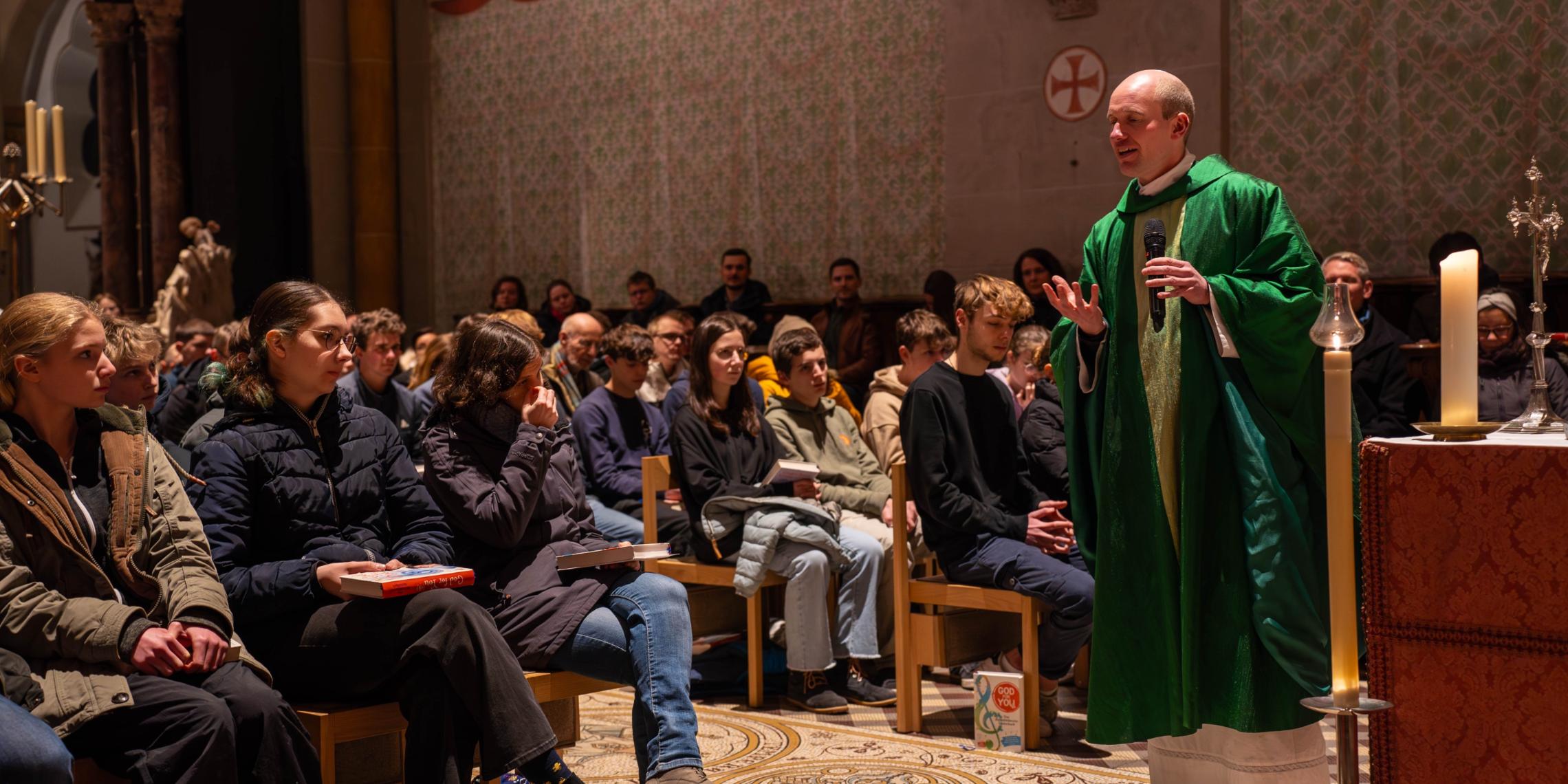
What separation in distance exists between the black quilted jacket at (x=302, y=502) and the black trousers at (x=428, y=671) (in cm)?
10

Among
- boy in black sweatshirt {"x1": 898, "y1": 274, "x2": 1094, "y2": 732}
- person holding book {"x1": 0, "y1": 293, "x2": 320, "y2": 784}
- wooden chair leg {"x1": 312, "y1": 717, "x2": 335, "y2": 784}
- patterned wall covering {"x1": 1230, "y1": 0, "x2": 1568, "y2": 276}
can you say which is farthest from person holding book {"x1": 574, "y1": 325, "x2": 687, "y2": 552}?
Answer: patterned wall covering {"x1": 1230, "y1": 0, "x2": 1568, "y2": 276}

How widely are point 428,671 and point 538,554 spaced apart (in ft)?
2.00

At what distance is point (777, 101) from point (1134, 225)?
818cm

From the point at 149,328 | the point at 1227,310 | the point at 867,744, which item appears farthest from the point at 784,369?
the point at 1227,310

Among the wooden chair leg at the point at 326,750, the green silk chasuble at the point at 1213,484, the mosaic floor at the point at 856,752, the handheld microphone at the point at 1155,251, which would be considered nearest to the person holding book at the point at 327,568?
the wooden chair leg at the point at 326,750

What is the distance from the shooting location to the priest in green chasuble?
3.10 m

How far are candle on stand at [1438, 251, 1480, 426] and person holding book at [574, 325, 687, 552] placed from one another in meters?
3.89

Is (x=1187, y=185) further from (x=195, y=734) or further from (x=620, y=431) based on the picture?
(x=620, y=431)

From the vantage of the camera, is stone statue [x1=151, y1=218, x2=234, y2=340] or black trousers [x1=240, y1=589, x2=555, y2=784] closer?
black trousers [x1=240, y1=589, x2=555, y2=784]

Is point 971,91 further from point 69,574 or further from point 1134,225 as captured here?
point 69,574

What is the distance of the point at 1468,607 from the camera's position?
2375 millimetres

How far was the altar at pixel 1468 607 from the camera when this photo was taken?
2309 mm

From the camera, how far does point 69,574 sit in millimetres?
2922

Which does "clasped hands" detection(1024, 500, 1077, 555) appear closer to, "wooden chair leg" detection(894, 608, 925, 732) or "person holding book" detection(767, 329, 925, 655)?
"wooden chair leg" detection(894, 608, 925, 732)
